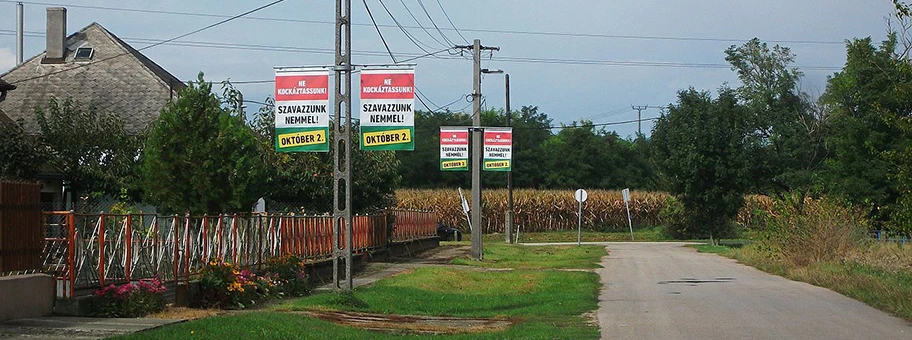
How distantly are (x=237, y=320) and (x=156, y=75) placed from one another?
29134mm

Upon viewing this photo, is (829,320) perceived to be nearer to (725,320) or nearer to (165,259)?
(725,320)

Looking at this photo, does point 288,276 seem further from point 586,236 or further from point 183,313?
point 586,236

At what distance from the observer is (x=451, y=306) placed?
19.9 m

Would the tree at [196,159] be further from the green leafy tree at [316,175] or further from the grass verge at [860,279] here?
the grass verge at [860,279]

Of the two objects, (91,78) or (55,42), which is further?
(55,42)

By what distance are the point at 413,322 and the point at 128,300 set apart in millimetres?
4389

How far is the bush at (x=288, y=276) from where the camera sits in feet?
66.8

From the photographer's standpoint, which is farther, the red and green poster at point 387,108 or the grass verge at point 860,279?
the red and green poster at point 387,108

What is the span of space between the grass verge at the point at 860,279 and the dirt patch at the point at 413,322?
21.5 feet

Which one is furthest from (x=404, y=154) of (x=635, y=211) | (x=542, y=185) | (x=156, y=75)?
(x=156, y=75)

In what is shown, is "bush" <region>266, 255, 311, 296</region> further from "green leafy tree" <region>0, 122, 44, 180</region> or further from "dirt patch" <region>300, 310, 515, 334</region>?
"green leafy tree" <region>0, 122, 44, 180</region>

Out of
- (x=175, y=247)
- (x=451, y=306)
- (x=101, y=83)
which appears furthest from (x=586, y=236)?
(x=175, y=247)

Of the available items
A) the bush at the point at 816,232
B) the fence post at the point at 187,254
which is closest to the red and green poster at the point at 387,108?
the fence post at the point at 187,254

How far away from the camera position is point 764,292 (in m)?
22.5
